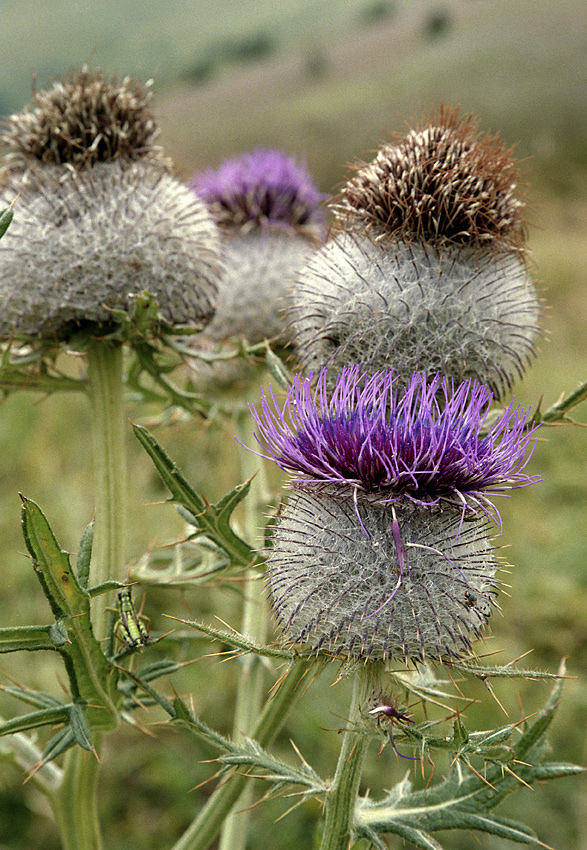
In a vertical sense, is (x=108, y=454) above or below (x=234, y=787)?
above

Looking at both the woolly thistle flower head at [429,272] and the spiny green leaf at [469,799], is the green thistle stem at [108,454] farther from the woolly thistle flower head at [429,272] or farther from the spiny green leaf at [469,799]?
the spiny green leaf at [469,799]

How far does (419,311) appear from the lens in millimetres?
2500

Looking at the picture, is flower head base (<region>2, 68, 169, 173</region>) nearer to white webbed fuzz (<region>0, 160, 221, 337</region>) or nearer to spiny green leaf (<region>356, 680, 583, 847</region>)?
white webbed fuzz (<region>0, 160, 221, 337</region>)

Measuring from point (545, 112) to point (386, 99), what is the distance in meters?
4.17

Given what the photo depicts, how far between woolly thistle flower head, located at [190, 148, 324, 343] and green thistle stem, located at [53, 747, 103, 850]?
2156 millimetres

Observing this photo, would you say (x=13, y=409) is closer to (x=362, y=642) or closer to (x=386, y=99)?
(x=362, y=642)

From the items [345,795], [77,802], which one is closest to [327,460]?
[345,795]

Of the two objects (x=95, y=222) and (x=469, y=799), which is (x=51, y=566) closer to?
(x=469, y=799)

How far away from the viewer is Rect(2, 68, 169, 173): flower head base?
3232mm

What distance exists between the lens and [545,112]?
767 inches

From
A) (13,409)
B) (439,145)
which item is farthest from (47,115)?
(13,409)

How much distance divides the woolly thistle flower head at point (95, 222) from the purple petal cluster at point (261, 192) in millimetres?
975

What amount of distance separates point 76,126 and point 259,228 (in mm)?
1356

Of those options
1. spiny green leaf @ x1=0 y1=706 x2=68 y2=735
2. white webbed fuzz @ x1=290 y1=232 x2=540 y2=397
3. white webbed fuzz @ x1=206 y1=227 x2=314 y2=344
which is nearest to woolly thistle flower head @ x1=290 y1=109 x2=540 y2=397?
white webbed fuzz @ x1=290 y1=232 x2=540 y2=397
